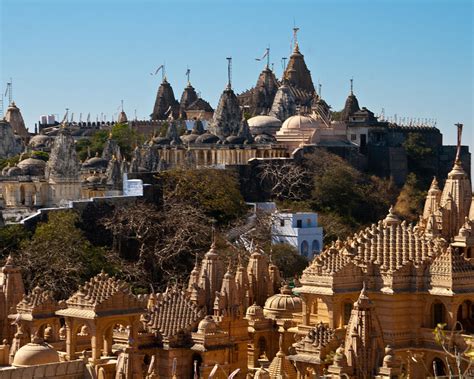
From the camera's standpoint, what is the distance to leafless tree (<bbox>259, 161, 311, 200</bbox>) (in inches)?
2581

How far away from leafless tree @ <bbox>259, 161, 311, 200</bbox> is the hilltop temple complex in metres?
33.9

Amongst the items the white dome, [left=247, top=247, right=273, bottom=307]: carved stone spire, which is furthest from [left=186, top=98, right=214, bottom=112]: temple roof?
[left=247, top=247, right=273, bottom=307]: carved stone spire

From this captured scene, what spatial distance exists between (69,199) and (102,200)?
448 centimetres

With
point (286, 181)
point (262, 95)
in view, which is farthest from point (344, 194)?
point (262, 95)

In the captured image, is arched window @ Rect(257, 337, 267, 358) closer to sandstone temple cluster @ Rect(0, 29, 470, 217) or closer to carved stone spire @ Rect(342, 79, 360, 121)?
sandstone temple cluster @ Rect(0, 29, 470, 217)

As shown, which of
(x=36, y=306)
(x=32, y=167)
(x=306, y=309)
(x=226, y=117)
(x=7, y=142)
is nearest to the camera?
(x=306, y=309)

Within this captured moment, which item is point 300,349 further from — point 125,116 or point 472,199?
point 125,116

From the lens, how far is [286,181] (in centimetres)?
6594

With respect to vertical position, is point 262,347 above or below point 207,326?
below

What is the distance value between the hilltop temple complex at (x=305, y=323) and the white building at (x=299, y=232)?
24797mm

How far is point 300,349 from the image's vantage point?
2691cm

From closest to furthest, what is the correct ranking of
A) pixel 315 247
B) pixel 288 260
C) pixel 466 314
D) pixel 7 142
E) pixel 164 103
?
pixel 466 314 < pixel 288 260 < pixel 315 247 < pixel 7 142 < pixel 164 103

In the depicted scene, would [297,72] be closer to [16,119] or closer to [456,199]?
[16,119]

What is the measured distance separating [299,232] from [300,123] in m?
16.1
